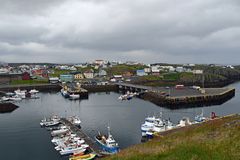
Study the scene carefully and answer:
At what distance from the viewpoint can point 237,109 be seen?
4800 centimetres

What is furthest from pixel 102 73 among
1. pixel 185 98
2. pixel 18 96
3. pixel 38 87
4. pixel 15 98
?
pixel 185 98

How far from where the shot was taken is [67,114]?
147 ft

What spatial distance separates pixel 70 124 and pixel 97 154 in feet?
39.2

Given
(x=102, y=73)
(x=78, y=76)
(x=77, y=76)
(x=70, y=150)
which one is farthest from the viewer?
(x=102, y=73)

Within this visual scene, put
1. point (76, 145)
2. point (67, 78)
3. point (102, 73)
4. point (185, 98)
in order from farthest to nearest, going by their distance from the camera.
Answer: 1. point (102, 73)
2. point (67, 78)
3. point (185, 98)
4. point (76, 145)

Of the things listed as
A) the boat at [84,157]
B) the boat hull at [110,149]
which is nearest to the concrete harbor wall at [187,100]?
the boat hull at [110,149]

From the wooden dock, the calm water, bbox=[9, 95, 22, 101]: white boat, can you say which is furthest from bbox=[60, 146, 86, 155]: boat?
bbox=[9, 95, 22, 101]: white boat

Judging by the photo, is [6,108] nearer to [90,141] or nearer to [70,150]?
[90,141]

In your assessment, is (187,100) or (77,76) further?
(77,76)

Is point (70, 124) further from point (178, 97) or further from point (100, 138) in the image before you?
point (178, 97)

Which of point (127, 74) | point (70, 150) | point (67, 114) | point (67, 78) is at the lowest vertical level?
point (67, 114)

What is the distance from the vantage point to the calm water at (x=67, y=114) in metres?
26.4

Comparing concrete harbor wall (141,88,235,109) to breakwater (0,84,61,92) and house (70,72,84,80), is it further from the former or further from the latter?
house (70,72,84,80)

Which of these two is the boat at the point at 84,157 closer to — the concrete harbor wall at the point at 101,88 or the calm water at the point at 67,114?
the calm water at the point at 67,114
